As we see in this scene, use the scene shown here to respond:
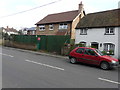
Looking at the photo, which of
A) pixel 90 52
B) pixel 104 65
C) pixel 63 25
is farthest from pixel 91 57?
pixel 63 25

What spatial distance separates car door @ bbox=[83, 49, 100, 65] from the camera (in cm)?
1034

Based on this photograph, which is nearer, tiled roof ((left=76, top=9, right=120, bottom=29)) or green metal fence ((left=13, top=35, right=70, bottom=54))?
tiled roof ((left=76, top=9, right=120, bottom=29))

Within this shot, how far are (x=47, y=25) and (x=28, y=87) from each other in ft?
84.8

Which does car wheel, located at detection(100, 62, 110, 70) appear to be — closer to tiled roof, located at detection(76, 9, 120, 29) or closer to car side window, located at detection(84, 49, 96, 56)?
car side window, located at detection(84, 49, 96, 56)

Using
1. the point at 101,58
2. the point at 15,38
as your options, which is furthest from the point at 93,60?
the point at 15,38

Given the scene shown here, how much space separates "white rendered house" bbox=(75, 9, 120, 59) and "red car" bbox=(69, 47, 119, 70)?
636 cm

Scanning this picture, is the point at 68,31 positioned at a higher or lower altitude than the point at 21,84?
higher

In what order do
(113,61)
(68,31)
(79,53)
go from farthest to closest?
(68,31) < (79,53) < (113,61)

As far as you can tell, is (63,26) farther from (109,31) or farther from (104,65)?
(104,65)

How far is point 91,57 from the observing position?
1055cm

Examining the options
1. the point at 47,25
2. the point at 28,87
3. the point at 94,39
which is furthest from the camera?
the point at 47,25

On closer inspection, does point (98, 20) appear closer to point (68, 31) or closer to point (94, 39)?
point (94, 39)

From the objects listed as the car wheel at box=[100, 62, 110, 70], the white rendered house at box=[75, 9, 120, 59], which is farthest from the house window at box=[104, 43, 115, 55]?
the car wheel at box=[100, 62, 110, 70]

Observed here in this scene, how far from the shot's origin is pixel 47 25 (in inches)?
1182
